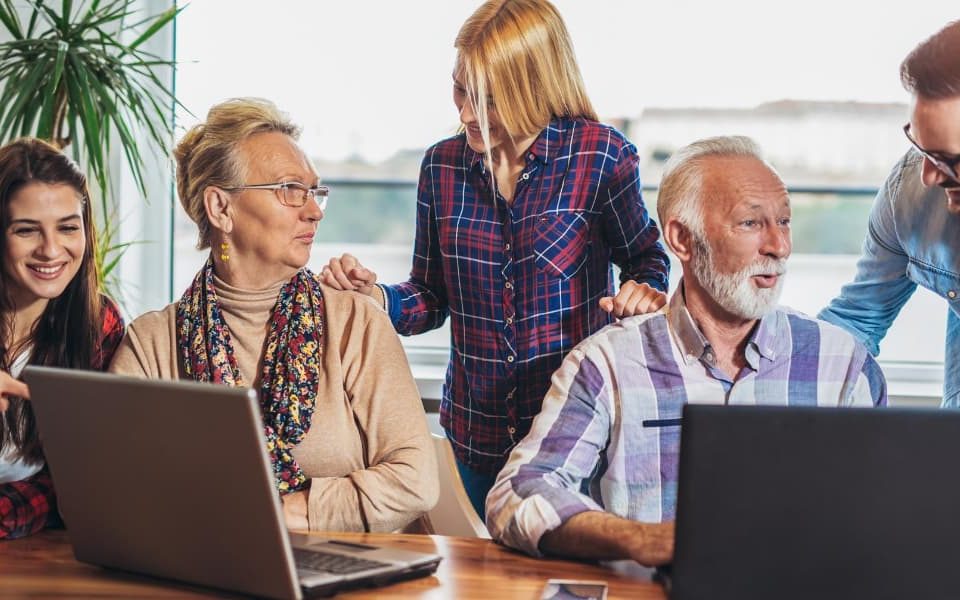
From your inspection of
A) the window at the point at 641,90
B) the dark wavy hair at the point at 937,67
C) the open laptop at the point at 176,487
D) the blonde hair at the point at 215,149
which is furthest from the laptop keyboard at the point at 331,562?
the window at the point at 641,90

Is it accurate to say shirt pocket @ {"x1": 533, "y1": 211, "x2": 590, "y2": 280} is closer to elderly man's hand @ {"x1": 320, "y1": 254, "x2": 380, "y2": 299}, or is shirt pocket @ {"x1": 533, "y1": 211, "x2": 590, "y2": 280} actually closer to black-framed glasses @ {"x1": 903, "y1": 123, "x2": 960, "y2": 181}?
elderly man's hand @ {"x1": 320, "y1": 254, "x2": 380, "y2": 299}

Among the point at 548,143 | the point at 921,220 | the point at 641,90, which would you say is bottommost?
the point at 921,220

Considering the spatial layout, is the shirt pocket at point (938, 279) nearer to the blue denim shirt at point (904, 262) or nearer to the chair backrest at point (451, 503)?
the blue denim shirt at point (904, 262)

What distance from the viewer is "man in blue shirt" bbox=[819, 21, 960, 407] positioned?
176 centimetres

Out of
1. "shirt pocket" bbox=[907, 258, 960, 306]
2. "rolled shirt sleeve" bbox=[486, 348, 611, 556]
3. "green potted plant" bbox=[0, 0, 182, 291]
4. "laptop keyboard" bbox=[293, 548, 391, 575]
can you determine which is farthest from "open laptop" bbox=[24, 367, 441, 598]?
"green potted plant" bbox=[0, 0, 182, 291]

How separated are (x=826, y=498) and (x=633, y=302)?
863mm

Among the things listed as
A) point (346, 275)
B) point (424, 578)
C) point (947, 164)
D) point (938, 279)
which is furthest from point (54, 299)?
point (938, 279)

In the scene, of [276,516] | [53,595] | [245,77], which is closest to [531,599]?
[276,516]

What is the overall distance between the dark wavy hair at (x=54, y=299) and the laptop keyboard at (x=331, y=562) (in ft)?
2.45

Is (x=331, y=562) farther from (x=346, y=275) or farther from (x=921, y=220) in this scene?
(x=921, y=220)

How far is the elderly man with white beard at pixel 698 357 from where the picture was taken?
1.91 m

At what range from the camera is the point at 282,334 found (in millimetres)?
2062

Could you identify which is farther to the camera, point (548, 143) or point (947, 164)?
point (548, 143)

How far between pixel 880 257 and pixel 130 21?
240 cm
